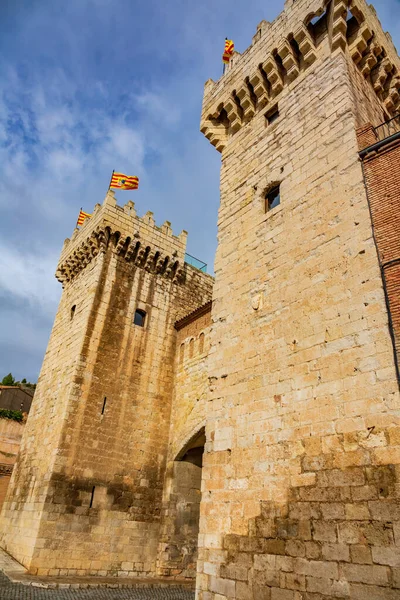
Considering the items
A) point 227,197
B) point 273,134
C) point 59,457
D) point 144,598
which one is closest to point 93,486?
point 59,457

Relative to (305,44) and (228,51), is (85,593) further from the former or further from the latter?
(228,51)

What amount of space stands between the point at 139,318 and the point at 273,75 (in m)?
9.18

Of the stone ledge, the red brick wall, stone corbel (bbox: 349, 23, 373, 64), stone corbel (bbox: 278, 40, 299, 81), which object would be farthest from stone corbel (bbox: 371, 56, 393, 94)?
the stone ledge

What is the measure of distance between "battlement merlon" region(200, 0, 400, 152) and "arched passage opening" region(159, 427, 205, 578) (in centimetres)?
895

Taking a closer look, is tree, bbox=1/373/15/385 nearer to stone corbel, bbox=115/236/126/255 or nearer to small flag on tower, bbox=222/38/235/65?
stone corbel, bbox=115/236/126/255

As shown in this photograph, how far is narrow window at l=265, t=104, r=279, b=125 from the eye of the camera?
9.30m

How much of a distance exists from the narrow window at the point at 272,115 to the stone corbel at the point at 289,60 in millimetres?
642

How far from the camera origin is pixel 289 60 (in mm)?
9016

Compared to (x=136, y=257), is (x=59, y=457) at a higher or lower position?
lower

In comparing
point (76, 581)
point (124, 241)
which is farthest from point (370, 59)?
point (76, 581)

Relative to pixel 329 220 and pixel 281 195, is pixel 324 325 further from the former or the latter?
pixel 281 195

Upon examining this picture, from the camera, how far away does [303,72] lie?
881cm

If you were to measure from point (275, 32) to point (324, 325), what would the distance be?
7.29 metres

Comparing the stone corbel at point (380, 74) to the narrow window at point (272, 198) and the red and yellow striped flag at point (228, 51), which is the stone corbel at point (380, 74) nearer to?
the narrow window at point (272, 198)
